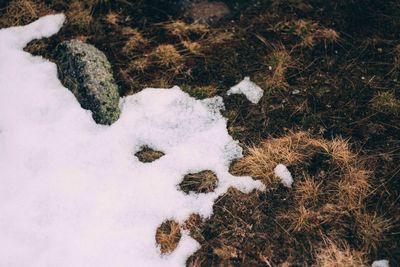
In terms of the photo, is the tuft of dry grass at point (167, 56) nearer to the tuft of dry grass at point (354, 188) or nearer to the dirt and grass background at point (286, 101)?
the dirt and grass background at point (286, 101)

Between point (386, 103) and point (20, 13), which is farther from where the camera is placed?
point (20, 13)

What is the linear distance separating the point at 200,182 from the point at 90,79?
1592mm

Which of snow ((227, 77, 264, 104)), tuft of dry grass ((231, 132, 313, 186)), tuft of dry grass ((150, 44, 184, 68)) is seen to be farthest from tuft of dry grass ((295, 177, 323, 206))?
tuft of dry grass ((150, 44, 184, 68))

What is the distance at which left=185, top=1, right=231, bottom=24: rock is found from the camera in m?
4.43

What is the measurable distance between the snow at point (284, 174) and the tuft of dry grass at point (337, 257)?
0.64m

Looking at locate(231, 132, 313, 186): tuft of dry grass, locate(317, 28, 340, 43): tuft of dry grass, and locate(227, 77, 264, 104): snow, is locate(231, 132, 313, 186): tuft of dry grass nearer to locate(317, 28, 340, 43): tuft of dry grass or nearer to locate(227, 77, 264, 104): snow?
locate(227, 77, 264, 104): snow

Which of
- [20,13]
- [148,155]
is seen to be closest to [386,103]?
[148,155]

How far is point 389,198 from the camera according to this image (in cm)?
315

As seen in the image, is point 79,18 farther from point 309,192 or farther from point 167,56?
point 309,192

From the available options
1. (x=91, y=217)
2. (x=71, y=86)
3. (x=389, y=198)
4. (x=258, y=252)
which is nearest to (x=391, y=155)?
(x=389, y=198)

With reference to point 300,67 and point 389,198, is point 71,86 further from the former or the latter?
point 389,198

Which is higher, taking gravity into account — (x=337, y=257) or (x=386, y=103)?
(x=386, y=103)

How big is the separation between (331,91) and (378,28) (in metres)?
1.09

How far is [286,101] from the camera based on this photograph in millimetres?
3797
